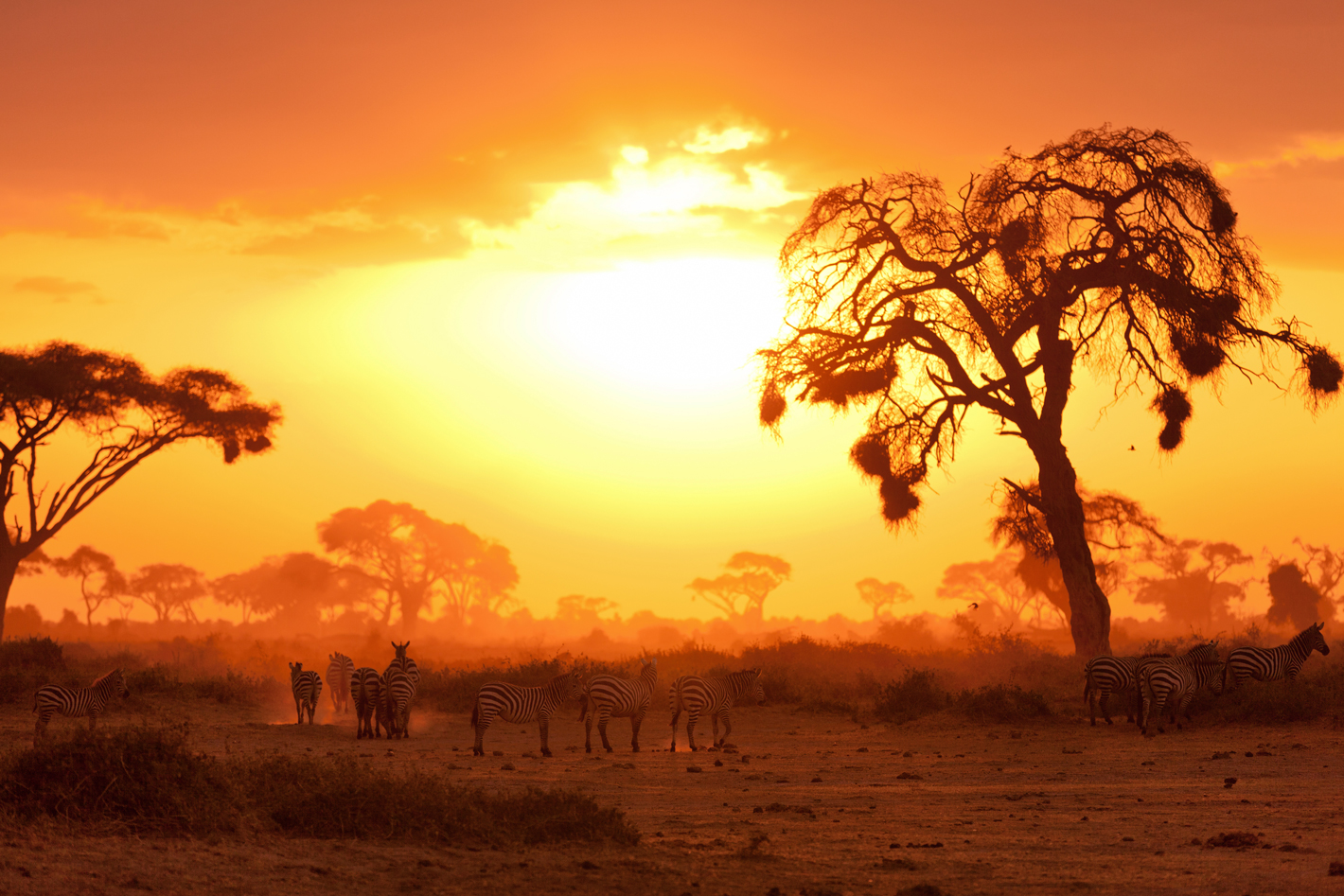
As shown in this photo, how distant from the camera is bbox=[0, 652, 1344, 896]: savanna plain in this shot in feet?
27.1

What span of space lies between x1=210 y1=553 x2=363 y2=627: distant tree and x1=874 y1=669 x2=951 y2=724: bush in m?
70.8

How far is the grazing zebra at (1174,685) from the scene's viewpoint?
19000 mm

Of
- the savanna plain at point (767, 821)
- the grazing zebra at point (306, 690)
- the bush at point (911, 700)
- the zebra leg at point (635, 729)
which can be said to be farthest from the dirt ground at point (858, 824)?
the grazing zebra at point (306, 690)

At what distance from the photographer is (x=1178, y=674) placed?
63.0 ft

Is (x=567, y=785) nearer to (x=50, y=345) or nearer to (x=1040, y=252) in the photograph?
(x=1040, y=252)

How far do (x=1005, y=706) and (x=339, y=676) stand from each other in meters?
14.9

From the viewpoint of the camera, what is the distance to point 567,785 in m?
14.2

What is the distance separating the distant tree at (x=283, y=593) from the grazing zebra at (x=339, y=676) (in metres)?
62.4

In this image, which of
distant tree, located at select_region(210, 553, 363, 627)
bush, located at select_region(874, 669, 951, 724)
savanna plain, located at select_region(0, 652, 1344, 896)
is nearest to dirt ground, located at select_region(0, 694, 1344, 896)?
savanna plain, located at select_region(0, 652, 1344, 896)

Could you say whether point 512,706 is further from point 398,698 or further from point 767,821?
point 767,821

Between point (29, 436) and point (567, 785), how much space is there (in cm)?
2956

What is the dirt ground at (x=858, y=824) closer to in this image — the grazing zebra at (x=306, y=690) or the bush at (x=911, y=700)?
the bush at (x=911, y=700)

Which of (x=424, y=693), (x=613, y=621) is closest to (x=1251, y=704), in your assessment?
(x=424, y=693)

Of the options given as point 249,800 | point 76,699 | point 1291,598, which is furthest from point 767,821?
point 1291,598
